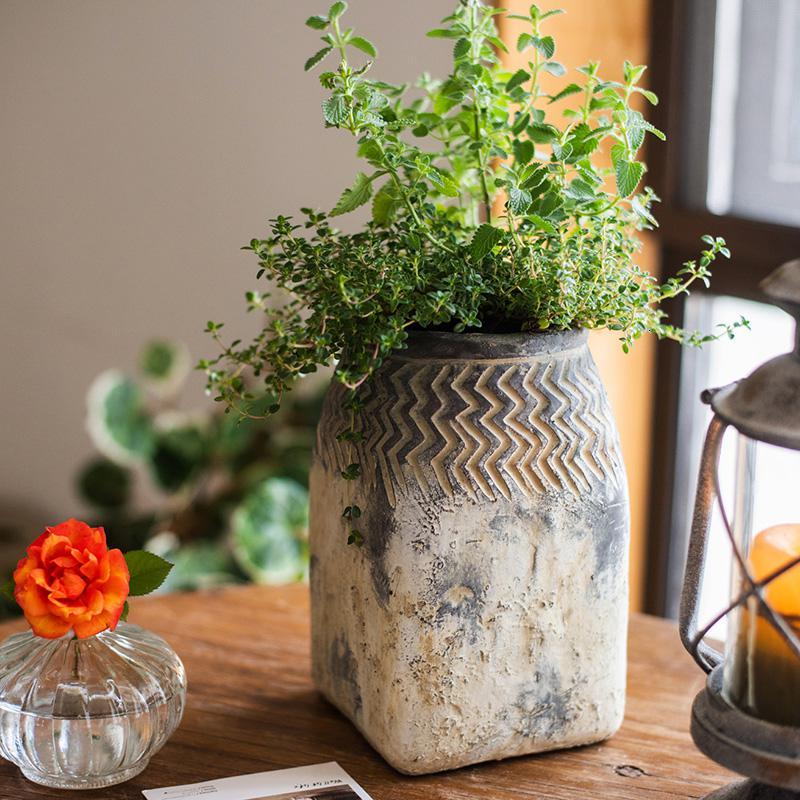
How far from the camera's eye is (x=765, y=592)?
0.84 m

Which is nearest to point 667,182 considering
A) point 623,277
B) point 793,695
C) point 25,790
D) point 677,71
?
point 677,71

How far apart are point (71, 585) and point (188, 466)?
1273 millimetres

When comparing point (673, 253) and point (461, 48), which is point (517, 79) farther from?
point (673, 253)

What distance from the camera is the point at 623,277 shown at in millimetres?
1025

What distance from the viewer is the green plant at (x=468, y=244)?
956mm

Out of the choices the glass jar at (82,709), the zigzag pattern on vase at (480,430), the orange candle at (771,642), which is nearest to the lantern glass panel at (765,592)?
the orange candle at (771,642)

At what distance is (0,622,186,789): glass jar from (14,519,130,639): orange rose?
4 centimetres

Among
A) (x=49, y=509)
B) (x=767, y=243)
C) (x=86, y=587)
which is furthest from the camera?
(x=49, y=509)

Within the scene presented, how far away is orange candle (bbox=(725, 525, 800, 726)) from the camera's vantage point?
83 centimetres

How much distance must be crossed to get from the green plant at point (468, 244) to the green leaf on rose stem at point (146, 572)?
155 mm

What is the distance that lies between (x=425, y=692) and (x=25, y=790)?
1.10ft

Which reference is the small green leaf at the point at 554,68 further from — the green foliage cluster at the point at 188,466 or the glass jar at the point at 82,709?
the green foliage cluster at the point at 188,466

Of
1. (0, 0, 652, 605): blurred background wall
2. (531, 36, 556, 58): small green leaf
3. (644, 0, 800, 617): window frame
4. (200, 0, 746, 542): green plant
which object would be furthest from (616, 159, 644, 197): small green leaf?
(0, 0, 652, 605): blurred background wall

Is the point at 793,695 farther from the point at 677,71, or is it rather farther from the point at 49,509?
the point at 49,509
